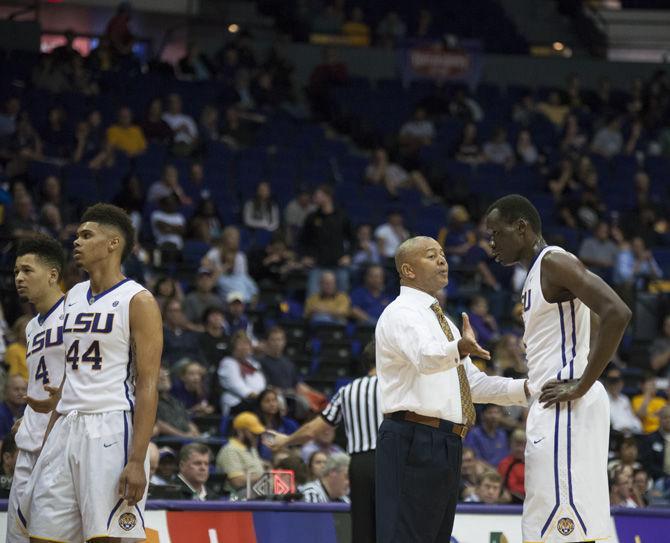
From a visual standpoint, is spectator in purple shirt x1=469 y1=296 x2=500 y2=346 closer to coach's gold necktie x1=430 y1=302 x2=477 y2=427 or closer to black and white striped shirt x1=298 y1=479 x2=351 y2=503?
black and white striped shirt x1=298 y1=479 x2=351 y2=503

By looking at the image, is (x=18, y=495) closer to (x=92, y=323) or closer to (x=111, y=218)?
(x=92, y=323)

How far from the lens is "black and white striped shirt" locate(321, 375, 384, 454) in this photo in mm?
7664

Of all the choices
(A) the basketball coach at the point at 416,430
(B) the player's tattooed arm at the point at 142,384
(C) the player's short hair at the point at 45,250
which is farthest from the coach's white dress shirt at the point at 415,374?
(C) the player's short hair at the point at 45,250

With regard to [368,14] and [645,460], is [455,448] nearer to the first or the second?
[645,460]

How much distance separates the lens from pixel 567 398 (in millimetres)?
5426

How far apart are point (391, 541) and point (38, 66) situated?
13124 millimetres

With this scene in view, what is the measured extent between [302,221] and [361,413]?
843cm

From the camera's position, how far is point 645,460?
11891mm

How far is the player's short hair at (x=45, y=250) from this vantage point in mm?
6480

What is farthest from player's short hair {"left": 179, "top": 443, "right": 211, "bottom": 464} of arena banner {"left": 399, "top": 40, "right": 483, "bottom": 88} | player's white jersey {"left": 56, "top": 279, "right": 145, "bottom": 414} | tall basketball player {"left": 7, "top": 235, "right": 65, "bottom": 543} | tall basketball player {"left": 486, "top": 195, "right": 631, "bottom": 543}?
arena banner {"left": 399, "top": 40, "right": 483, "bottom": 88}

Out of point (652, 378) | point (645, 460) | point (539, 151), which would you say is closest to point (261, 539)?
point (645, 460)

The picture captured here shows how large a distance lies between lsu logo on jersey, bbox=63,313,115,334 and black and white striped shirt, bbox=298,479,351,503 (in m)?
3.17

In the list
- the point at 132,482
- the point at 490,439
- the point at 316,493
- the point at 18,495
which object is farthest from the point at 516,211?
the point at 490,439

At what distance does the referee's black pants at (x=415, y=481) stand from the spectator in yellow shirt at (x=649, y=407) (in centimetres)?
777
